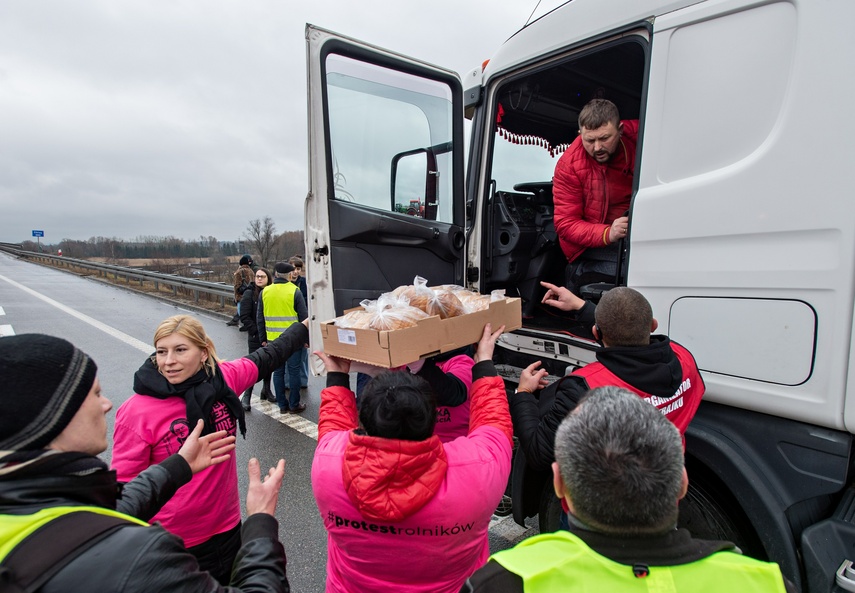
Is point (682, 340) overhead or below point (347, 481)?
overhead

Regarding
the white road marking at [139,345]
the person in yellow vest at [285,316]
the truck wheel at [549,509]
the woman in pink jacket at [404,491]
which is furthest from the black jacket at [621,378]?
the person in yellow vest at [285,316]

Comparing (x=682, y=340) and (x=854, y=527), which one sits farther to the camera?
(x=682, y=340)

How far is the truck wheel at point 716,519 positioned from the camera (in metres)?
1.92

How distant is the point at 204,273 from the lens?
23094mm

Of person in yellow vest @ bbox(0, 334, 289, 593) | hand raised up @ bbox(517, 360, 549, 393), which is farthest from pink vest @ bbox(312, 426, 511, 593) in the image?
hand raised up @ bbox(517, 360, 549, 393)

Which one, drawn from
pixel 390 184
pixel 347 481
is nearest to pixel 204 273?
pixel 390 184

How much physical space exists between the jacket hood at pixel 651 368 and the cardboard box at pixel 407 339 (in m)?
0.56

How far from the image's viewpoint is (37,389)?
3.29 ft

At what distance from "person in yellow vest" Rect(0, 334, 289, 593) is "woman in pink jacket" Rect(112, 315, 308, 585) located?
856mm

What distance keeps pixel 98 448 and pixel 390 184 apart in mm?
2147

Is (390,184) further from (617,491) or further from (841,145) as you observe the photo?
(617,491)

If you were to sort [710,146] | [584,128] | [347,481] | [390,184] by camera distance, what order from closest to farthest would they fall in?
[347,481] → [710,146] → [584,128] → [390,184]

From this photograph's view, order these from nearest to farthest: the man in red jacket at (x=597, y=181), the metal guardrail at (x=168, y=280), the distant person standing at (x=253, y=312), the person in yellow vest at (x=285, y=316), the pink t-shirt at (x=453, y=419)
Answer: the pink t-shirt at (x=453, y=419) < the man in red jacket at (x=597, y=181) < the person in yellow vest at (x=285, y=316) < the distant person standing at (x=253, y=312) < the metal guardrail at (x=168, y=280)

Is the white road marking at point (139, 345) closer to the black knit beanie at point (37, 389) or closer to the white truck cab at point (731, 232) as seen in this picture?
the white truck cab at point (731, 232)
